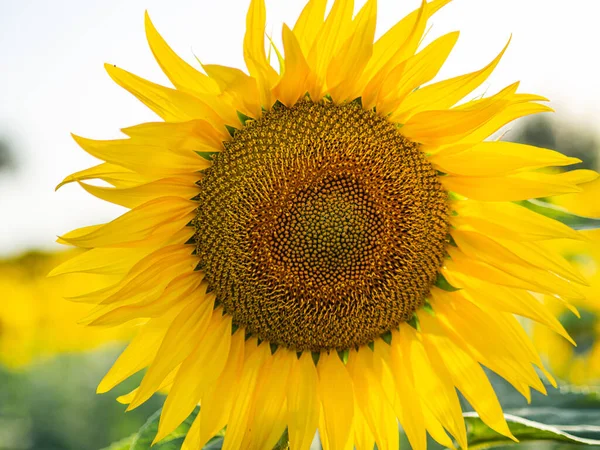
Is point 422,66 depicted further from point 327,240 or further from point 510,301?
point 510,301

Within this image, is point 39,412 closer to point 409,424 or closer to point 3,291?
point 3,291

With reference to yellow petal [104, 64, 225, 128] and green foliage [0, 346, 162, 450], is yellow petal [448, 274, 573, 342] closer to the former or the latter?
yellow petal [104, 64, 225, 128]

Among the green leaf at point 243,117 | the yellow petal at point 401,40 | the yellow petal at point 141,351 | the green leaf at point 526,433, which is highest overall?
the yellow petal at point 401,40

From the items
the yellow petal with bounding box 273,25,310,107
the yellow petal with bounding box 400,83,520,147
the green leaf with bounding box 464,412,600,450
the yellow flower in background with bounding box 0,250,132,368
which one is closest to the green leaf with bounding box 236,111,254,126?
the yellow petal with bounding box 273,25,310,107

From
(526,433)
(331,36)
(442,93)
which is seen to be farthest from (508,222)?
(331,36)

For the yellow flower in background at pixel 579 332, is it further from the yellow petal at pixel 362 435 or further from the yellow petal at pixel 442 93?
the yellow petal at pixel 442 93

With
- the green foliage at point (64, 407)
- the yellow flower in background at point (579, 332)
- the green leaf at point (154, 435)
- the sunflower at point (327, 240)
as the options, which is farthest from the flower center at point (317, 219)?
the green foliage at point (64, 407)

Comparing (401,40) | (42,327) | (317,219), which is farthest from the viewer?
(42,327)
